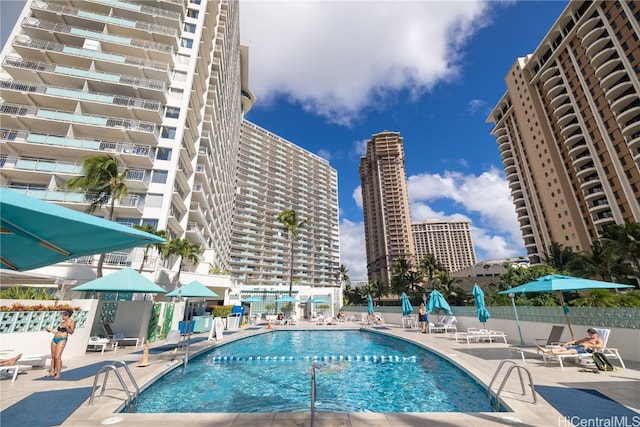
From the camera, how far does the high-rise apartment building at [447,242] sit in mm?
153000

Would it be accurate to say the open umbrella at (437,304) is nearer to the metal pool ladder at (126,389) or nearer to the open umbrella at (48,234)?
the metal pool ladder at (126,389)

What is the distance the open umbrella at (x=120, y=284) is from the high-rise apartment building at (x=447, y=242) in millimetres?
153942

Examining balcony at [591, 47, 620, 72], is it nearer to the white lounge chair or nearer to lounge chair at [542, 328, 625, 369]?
the white lounge chair

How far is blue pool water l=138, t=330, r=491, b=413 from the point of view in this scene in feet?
20.8

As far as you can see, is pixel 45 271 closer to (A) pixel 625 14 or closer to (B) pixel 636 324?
(B) pixel 636 324

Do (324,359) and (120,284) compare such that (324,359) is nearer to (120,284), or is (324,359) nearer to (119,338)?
(120,284)

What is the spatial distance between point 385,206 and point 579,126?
71316mm

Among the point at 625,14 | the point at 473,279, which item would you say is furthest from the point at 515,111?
the point at 473,279

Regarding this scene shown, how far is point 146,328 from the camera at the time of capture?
1376 centimetres

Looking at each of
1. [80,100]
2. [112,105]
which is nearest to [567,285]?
[112,105]

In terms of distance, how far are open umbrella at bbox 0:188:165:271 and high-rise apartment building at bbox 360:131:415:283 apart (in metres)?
110

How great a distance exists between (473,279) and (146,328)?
191ft

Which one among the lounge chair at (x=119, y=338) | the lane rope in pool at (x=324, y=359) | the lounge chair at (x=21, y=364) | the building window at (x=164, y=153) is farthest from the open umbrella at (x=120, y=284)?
the building window at (x=164, y=153)

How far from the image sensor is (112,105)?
2444cm
